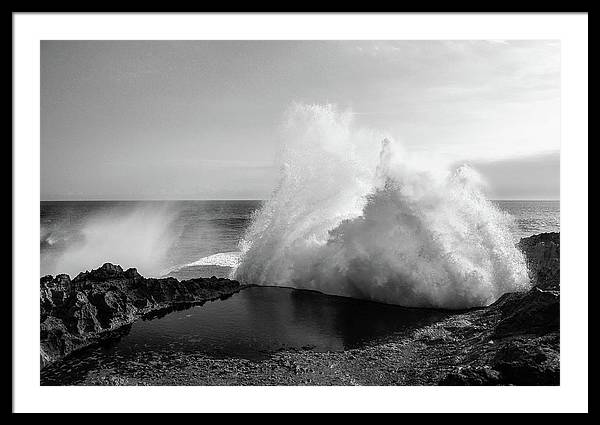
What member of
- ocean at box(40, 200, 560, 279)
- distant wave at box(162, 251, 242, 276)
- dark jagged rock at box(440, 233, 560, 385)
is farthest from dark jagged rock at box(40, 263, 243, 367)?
dark jagged rock at box(440, 233, 560, 385)

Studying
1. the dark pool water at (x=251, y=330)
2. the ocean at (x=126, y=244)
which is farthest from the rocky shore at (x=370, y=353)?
the ocean at (x=126, y=244)

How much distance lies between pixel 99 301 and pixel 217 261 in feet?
14.1

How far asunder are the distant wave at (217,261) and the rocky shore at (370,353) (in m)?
2.90

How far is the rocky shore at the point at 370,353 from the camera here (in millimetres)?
3678

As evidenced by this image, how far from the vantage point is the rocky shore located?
12.1 ft

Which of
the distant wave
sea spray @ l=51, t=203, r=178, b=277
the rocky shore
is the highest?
sea spray @ l=51, t=203, r=178, b=277

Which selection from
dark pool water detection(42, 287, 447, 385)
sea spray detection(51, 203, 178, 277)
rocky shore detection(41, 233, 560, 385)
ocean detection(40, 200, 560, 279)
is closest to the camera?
rocky shore detection(41, 233, 560, 385)

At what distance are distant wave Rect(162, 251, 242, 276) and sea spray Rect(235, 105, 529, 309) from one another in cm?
168

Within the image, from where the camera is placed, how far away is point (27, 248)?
379cm

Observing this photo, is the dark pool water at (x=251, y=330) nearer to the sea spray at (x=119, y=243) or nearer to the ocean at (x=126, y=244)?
the ocean at (x=126, y=244)

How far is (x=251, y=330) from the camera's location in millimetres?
4754

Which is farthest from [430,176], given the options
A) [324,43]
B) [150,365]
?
[150,365]

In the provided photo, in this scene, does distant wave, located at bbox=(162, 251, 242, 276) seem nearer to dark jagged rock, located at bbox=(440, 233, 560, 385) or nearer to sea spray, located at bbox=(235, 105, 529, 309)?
sea spray, located at bbox=(235, 105, 529, 309)

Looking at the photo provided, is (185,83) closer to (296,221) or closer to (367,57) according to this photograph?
(367,57)
